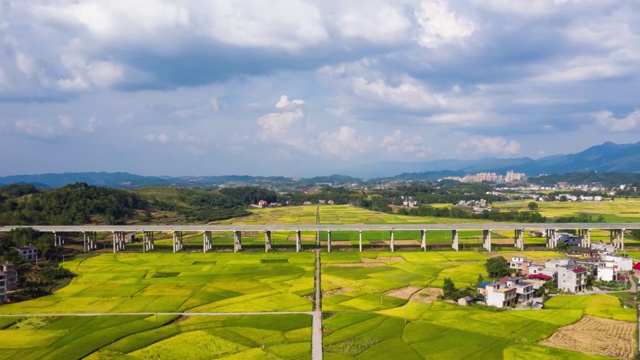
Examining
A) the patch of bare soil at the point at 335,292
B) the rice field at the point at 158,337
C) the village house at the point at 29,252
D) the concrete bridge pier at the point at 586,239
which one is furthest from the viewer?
the concrete bridge pier at the point at 586,239

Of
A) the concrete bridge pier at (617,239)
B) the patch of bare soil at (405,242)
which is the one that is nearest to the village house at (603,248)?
the concrete bridge pier at (617,239)

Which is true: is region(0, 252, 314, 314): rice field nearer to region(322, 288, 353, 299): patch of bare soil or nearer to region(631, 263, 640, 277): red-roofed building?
region(322, 288, 353, 299): patch of bare soil

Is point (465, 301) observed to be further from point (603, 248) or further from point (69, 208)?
point (69, 208)

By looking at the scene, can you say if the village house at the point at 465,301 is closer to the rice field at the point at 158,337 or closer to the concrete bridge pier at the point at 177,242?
the rice field at the point at 158,337

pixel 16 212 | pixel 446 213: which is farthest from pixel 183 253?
pixel 446 213

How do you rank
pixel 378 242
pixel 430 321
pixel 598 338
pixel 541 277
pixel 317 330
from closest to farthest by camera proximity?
pixel 598 338 → pixel 317 330 → pixel 430 321 → pixel 541 277 → pixel 378 242

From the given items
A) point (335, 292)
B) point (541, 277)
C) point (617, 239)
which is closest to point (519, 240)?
point (617, 239)
